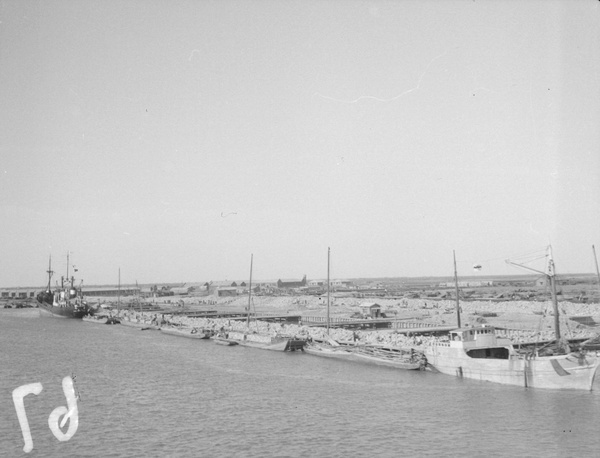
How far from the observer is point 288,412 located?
121 ft

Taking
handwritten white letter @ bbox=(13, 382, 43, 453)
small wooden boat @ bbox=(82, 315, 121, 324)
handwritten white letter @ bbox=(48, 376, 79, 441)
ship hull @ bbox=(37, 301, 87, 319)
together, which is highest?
ship hull @ bbox=(37, 301, 87, 319)

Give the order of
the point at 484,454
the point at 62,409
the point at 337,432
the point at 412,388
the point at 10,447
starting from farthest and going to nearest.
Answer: the point at 412,388 → the point at 62,409 → the point at 337,432 → the point at 10,447 → the point at 484,454

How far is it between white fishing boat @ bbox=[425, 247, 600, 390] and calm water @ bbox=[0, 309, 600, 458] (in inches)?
46.1

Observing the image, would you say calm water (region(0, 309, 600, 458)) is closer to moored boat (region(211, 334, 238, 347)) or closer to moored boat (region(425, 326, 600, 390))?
moored boat (region(425, 326, 600, 390))

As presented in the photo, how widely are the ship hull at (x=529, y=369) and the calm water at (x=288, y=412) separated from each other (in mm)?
1059

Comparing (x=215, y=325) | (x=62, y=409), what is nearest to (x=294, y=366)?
(x=62, y=409)

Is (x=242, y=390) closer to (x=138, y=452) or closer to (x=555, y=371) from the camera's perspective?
(x=138, y=452)

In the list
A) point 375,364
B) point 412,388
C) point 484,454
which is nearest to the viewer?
point 484,454

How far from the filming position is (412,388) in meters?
44.1

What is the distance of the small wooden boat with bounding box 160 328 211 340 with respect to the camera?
86.4 m

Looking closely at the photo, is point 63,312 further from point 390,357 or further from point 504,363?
point 504,363

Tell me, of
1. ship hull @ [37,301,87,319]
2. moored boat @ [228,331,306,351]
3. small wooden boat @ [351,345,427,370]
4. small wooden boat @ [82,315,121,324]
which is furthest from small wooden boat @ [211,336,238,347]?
ship hull @ [37,301,87,319]

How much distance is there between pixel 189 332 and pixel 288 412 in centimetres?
5618

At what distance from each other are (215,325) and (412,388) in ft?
206
